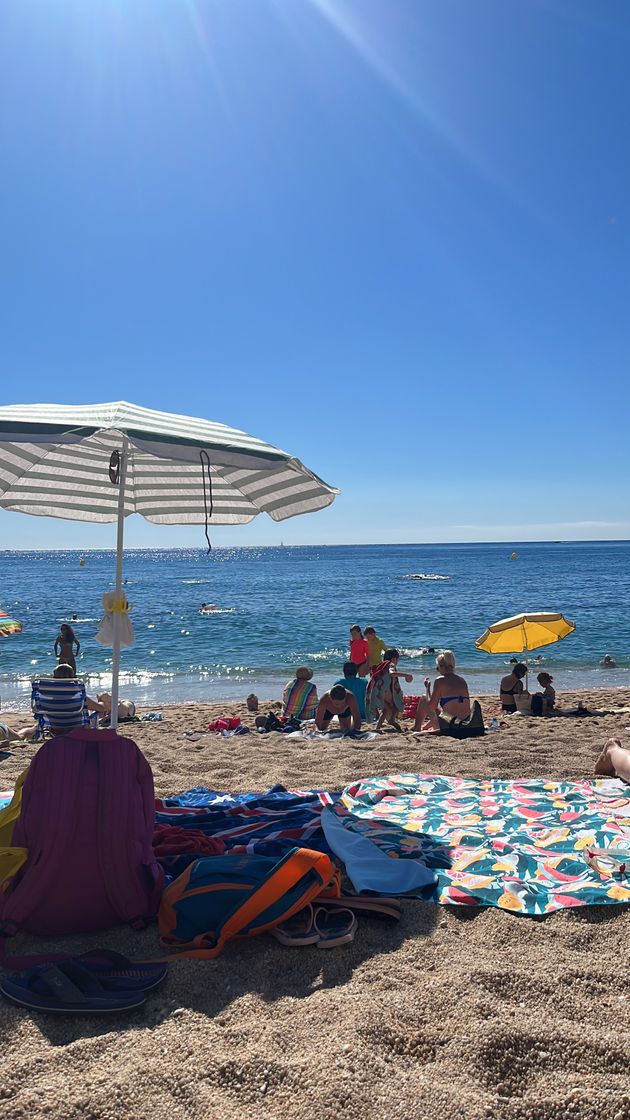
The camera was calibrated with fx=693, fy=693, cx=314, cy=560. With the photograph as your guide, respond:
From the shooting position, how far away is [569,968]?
9.11ft

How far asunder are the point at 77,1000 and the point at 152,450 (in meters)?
2.32

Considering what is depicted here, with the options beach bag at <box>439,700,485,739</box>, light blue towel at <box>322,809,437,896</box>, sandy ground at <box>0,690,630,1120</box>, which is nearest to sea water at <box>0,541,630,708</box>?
beach bag at <box>439,700,485,739</box>

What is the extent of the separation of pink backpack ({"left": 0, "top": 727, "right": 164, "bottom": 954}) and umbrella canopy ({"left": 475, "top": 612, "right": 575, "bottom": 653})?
8267mm

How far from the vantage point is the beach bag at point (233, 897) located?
2.98 meters

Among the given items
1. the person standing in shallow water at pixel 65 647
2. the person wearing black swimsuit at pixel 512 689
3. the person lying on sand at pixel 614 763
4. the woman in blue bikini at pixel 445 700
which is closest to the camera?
the person lying on sand at pixel 614 763

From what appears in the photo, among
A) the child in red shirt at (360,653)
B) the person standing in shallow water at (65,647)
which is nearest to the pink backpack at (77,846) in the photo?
the person standing in shallow water at (65,647)

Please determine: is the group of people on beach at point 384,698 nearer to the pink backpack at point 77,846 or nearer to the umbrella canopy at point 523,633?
the umbrella canopy at point 523,633

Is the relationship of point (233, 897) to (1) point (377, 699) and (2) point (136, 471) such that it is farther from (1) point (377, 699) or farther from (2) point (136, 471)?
(1) point (377, 699)

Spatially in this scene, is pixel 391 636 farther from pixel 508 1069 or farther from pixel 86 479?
pixel 508 1069

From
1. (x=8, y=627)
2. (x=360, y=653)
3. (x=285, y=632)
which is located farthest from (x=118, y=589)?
(x=285, y=632)

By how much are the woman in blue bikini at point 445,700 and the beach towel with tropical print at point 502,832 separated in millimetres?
2620

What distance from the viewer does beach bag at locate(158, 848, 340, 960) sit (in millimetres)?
2982

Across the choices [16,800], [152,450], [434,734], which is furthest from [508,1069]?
[434,734]

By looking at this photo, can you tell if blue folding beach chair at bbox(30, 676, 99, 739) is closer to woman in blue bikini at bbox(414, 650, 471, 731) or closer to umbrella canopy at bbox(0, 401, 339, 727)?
umbrella canopy at bbox(0, 401, 339, 727)
